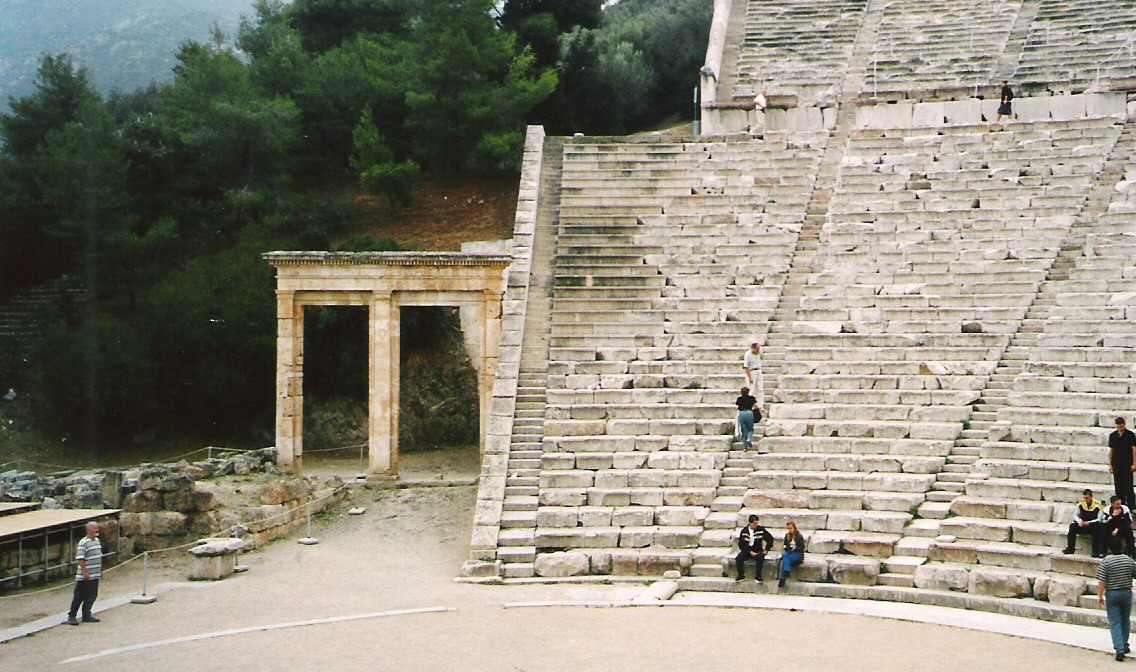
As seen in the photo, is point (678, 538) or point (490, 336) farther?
point (490, 336)

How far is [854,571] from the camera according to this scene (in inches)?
607

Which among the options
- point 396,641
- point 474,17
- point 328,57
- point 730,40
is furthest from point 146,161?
point 396,641

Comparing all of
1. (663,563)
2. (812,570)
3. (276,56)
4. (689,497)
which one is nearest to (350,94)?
(276,56)

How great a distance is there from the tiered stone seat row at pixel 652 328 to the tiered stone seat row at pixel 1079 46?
6641 millimetres

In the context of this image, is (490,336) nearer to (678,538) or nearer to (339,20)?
(678,538)

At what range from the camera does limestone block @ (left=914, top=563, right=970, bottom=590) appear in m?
14.7

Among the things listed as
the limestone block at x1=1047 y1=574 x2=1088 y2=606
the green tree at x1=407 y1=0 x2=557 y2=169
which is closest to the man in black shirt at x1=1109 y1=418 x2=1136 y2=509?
the limestone block at x1=1047 y1=574 x2=1088 y2=606

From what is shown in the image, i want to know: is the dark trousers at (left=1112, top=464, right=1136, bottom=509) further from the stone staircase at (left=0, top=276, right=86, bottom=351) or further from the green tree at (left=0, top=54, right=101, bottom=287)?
the green tree at (left=0, top=54, right=101, bottom=287)

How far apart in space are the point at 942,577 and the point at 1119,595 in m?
3.02

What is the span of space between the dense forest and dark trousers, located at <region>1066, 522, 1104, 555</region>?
2250 cm

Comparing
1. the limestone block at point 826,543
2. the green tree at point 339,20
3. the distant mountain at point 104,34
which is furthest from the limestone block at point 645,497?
the distant mountain at point 104,34

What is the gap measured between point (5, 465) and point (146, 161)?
555 inches

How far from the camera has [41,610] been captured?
54.0 feet

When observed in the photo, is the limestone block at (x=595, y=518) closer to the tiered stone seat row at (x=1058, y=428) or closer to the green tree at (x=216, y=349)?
the tiered stone seat row at (x=1058, y=428)
